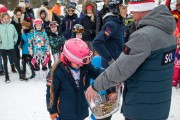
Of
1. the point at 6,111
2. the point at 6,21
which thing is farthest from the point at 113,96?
the point at 6,21

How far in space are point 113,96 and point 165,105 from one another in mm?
776

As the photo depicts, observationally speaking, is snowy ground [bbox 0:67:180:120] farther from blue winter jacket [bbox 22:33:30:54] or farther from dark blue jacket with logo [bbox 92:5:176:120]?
dark blue jacket with logo [bbox 92:5:176:120]

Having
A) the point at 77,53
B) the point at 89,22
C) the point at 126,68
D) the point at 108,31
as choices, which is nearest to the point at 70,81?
the point at 77,53

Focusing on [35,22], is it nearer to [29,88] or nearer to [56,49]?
[56,49]

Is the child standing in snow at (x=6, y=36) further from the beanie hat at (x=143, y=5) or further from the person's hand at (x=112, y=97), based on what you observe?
the beanie hat at (x=143, y=5)

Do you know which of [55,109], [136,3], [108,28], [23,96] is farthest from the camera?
[23,96]

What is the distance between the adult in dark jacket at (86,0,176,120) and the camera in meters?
2.23

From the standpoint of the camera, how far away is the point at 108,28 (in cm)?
368

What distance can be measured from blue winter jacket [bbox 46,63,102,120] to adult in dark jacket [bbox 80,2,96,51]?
4.34 meters

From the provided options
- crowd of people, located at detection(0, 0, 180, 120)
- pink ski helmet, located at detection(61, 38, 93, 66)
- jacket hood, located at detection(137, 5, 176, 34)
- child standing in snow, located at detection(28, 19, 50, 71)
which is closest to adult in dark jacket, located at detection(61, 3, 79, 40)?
child standing in snow, located at detection(28, 19, 50, 71)

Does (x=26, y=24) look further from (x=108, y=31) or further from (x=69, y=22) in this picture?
(x=108, y=31)

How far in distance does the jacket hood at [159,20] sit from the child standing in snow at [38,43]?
197 inches

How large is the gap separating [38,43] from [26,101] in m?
1.76

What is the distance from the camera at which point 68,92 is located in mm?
3012
